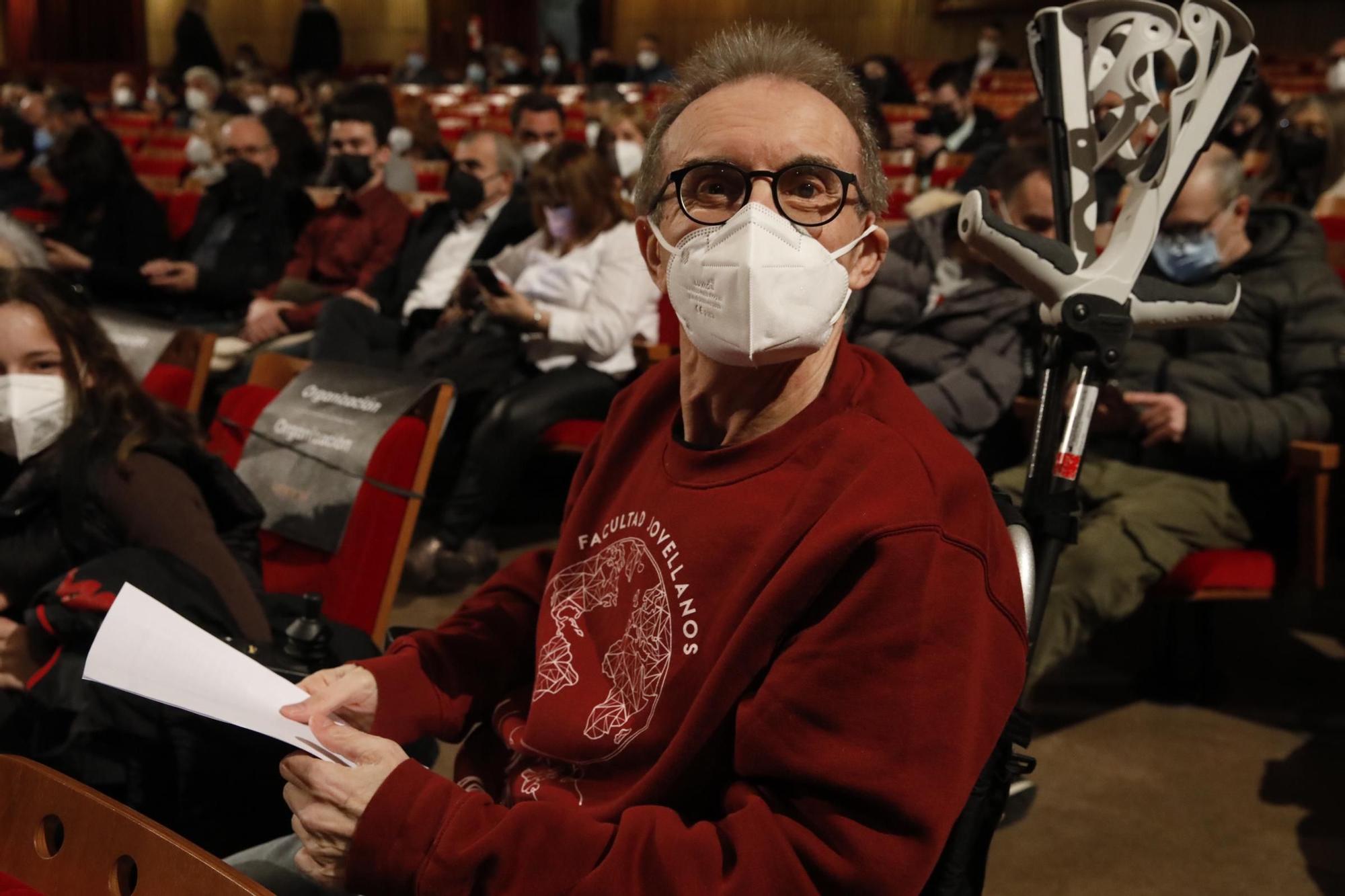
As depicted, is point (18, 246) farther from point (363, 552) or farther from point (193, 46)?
point (193, 46)

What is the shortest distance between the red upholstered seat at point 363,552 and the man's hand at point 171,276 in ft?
8.03

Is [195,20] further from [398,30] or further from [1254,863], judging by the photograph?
[1254,863]

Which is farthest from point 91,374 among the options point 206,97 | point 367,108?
point 206,97

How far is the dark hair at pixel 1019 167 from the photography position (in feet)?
8.82

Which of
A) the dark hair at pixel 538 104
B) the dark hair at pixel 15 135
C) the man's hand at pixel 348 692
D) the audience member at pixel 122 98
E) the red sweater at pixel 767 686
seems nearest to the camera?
the red sweater at pixel 767 686

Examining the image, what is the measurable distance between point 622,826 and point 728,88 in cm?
63

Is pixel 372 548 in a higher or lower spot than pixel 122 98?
lower

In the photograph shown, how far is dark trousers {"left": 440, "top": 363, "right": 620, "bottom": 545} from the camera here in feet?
11.4

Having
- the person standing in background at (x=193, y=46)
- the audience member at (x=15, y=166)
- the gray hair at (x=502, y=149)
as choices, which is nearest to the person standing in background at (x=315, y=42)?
the person standing in background at (x=193, y=46)

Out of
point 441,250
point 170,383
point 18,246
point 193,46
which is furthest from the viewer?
point 193,46

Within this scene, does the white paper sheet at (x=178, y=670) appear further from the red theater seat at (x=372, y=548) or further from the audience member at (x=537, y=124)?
the audience member at (x=537, y=124)

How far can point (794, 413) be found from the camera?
1.08 metres

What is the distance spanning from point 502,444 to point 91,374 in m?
1.73

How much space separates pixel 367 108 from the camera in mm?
5035
